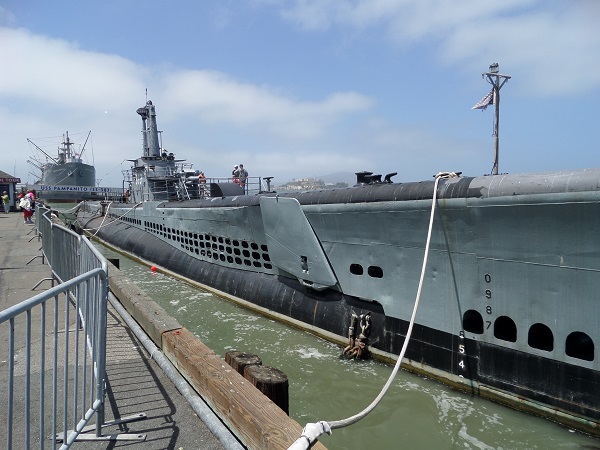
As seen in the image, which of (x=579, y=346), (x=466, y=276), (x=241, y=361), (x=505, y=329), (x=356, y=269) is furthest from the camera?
(x=356, y=269)

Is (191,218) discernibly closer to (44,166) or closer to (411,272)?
(411,272)

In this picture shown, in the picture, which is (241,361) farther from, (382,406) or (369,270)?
(369,270)

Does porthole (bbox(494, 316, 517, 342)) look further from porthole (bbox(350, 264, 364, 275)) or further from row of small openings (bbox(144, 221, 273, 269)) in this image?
row of small openings (bbox(144, 221, 273, 269))

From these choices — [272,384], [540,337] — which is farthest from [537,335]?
[272,384]

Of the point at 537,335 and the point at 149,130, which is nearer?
the point at 537,335

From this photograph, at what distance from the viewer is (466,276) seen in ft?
20.9

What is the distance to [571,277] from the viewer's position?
535 centimetres

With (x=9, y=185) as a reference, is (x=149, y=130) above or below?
above

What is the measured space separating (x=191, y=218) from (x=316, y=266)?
22.2ft

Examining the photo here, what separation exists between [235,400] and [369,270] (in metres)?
4.74

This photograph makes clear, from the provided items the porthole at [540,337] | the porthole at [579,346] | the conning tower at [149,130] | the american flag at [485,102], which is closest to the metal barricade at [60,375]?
the porthole at [540,337]

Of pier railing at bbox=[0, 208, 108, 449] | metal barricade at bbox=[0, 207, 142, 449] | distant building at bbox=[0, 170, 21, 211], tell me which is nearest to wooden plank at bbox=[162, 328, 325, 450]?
metal barricade at bbox=[0, 207, 142, 449]

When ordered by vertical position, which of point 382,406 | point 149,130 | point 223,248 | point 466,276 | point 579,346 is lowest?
point 382,406

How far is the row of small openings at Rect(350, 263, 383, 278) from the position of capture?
7.74 m
